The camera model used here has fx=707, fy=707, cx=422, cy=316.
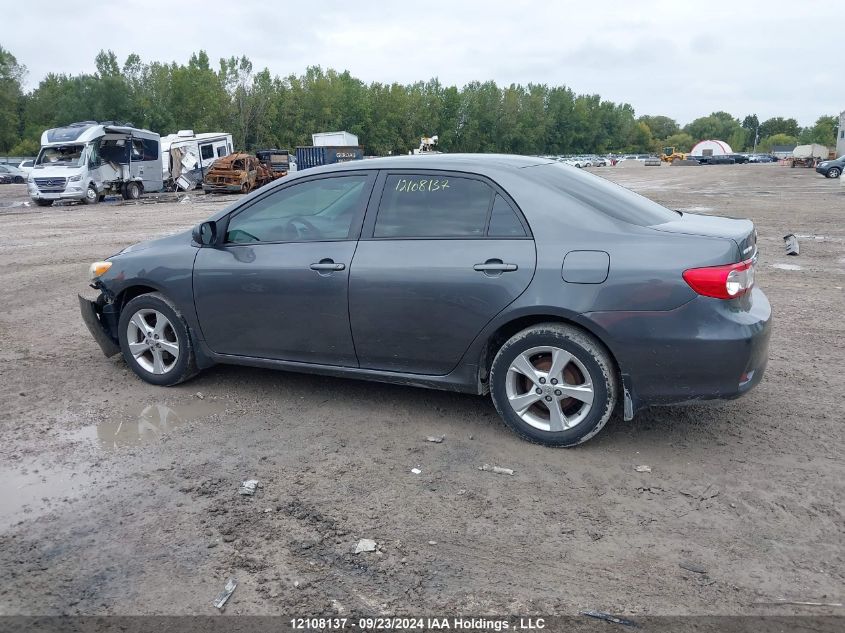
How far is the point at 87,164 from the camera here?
83.6 ft

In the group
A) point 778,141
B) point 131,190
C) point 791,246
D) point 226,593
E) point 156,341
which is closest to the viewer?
point 226,593

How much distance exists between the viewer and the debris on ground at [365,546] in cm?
313

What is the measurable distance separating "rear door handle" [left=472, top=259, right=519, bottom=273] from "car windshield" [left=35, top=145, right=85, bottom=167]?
82.4 ft

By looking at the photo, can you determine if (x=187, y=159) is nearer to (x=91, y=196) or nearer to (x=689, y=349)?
(x=91, y=196)

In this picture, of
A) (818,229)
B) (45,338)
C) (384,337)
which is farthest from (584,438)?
(818,229)

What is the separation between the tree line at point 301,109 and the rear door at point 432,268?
221 feet

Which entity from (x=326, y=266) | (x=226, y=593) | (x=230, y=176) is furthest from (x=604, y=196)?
(x=230, y=176)

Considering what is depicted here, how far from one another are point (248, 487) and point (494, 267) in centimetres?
182

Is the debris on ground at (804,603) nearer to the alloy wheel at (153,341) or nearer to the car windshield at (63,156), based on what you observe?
the alloy wheel at (153,341)

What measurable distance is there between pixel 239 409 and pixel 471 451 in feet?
5.61

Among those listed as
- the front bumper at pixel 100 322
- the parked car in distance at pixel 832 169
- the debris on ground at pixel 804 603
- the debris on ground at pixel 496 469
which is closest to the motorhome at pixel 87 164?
the front bumper at pixel 100 322

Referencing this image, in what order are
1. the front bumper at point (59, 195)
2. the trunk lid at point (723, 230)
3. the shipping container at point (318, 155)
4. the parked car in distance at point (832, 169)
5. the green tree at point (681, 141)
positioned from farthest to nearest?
the green tree at point (681, 141), the parked car in distance at point (832, 169), the shipping container at point (318, 155), the front bumper at point (59, 195), the trunk lid at point (723, 230)

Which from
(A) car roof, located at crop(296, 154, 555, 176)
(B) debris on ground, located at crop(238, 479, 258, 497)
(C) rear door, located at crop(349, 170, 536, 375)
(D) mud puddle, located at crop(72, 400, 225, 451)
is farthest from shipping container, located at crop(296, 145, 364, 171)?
(B) debris on ground, located at crop(238, 479, 258, 497)

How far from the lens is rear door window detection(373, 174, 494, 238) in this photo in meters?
4.29
